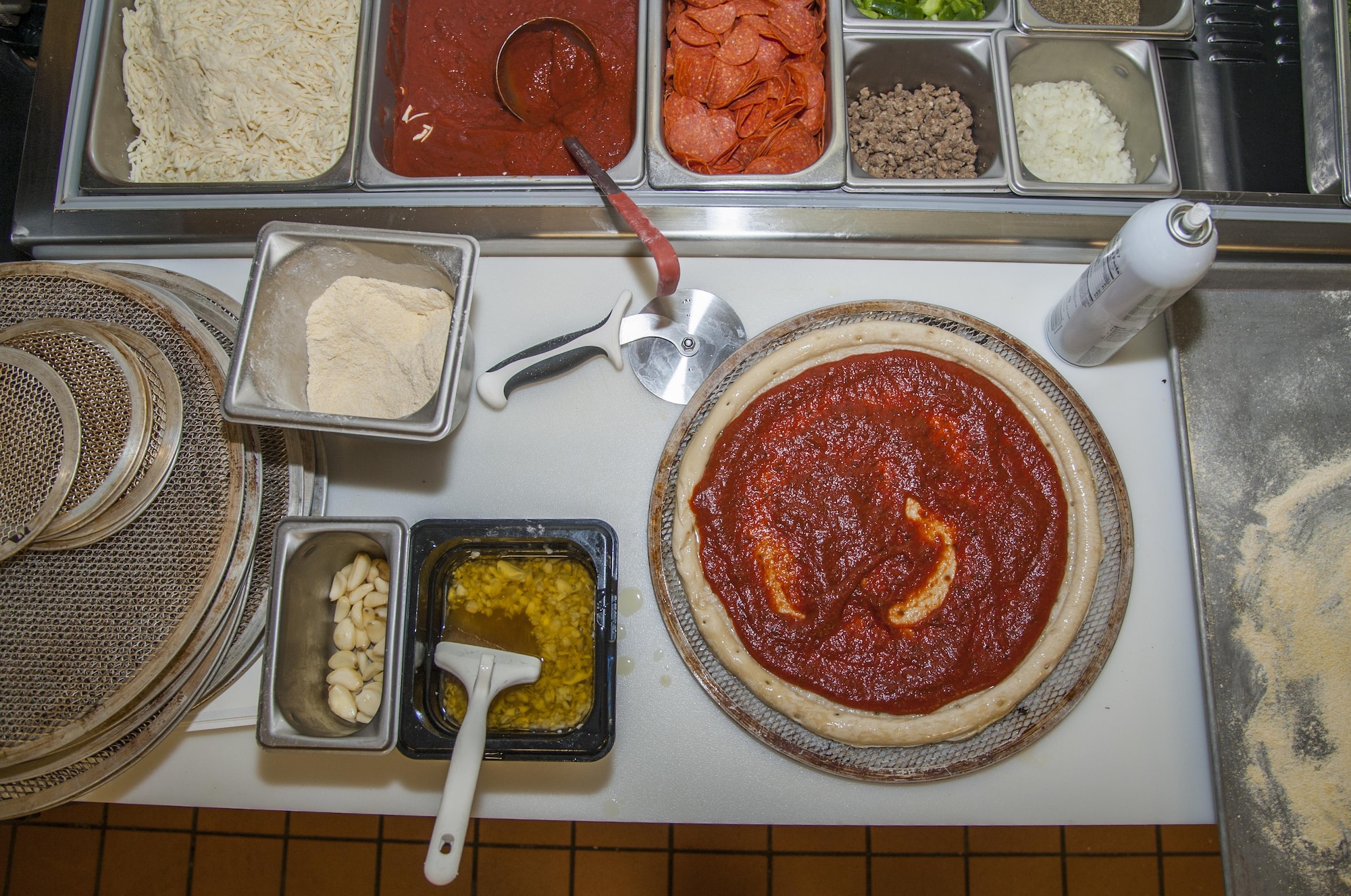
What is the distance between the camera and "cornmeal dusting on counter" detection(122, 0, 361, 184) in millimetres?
1853

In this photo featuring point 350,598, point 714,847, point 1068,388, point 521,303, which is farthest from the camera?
point 714,847

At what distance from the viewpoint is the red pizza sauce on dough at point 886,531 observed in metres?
1.60

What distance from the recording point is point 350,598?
1.58 meters

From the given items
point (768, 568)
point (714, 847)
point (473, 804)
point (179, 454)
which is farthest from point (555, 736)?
point (714, 847)

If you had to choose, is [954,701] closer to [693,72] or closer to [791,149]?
[791,149]

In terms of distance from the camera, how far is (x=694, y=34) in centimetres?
186

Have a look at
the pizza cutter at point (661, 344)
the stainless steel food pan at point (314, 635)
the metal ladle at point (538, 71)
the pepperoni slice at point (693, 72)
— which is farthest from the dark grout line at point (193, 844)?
the pepperoni slice at point (693, 72)

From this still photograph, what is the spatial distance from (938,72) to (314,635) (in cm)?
210

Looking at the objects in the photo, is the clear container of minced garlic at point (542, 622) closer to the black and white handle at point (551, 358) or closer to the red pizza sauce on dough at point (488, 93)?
the black and white handle at point (551, 358)

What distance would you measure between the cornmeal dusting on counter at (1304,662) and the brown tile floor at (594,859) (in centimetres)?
118

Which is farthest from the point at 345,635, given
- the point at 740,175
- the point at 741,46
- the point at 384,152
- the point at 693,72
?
the point at 741,46

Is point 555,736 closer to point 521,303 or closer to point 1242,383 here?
point 521,303

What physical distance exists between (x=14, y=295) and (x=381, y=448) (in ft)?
2.56

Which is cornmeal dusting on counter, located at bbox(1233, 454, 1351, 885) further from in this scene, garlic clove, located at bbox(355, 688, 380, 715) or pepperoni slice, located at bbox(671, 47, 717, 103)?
garlic clove, located at bbox(355, 688, 380, 715)
